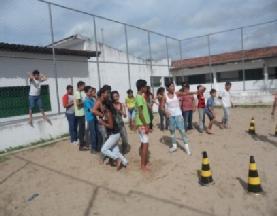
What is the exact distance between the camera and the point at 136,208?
5223 mm

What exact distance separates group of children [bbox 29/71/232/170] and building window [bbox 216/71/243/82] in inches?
589

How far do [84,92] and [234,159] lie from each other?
4.24 m

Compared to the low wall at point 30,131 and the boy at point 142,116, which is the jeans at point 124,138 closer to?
the boy at point 142,116

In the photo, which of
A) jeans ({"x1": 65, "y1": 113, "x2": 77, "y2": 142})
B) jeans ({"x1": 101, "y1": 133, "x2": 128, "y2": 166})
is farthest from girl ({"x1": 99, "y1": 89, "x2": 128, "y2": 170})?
jeans ({"x1": 65, "y1": 113, "x2": 77, "y2": 142})

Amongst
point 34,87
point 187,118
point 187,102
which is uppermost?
point 34,87

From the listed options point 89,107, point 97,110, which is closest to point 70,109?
point 89,107

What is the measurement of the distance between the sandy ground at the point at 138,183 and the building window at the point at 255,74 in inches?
628

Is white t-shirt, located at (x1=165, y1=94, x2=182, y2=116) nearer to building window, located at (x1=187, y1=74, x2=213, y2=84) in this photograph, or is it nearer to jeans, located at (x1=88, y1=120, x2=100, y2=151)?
jeans, located at (x1=88, y1=120, x2=100, y2=151)

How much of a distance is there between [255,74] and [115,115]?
786 inches

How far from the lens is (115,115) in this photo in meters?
6.80

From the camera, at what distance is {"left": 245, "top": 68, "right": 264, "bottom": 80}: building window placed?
23.7 meters

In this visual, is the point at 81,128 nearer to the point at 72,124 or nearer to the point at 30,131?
the point at 72,124

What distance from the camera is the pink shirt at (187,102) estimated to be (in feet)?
34.1

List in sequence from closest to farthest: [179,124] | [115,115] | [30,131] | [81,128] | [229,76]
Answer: [115,115], [179,124], [81,128], [30,131], [229,76]
